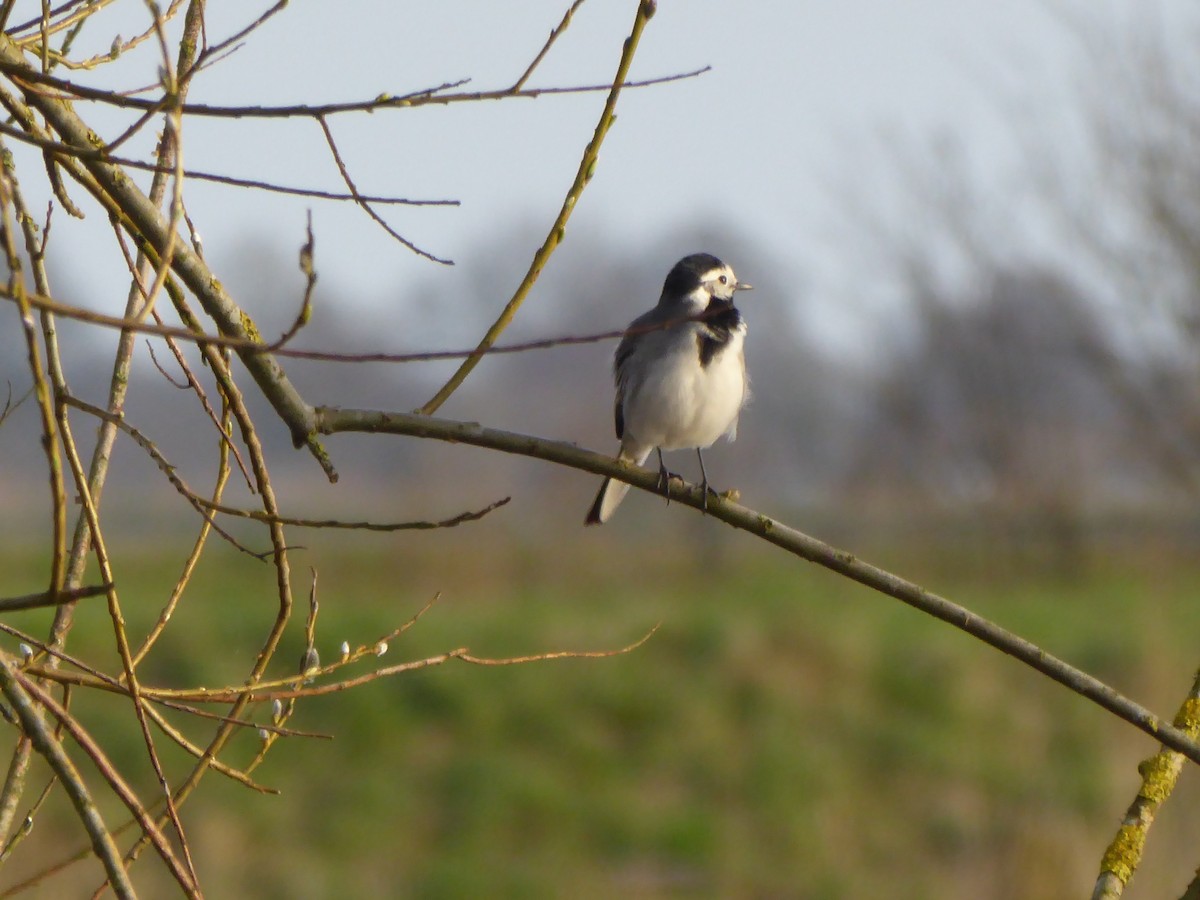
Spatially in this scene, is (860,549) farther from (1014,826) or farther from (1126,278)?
(1014,826)

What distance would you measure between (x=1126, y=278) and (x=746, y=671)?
6520 mm

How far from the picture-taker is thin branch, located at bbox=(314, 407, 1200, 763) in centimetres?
217

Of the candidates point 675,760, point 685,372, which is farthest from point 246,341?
point 675,760

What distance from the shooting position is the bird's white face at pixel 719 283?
4.96 m

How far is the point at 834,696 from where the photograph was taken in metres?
15.6

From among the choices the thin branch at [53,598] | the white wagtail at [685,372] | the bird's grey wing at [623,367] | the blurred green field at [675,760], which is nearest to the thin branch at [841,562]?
the thin branch at [53,598]

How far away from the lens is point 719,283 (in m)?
4.97

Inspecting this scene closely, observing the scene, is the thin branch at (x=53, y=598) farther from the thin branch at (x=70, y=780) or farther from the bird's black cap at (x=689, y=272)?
the bird's black cap at (x=689, y=272)

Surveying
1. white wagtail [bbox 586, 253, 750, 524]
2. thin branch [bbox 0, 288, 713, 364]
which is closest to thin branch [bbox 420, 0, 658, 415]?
thin branch [bbox 0, 288, 713, 364]

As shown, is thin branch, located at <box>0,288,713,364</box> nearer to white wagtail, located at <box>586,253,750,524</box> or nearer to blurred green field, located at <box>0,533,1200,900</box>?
white wagtail, located at <box>586,253,750,524</box>

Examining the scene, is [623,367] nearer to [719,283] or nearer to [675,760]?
[719,283]

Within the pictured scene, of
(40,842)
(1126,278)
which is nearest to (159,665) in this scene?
(40,842)

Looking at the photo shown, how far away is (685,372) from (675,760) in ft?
34.4

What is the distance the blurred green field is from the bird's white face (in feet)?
23.6
